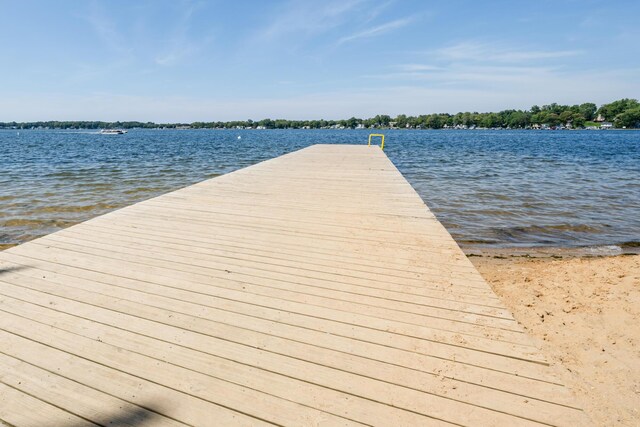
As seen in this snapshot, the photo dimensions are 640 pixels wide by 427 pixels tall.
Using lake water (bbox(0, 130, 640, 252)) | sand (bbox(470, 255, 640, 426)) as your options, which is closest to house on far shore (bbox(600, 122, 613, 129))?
lake water (bbox(0, 130, 640, 252))

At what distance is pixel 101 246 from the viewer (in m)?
3.80

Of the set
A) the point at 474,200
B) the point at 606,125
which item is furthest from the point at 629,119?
the point at 474,200

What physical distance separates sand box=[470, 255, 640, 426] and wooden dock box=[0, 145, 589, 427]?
1.22 m

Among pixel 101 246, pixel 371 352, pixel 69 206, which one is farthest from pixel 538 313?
pixel 69 206

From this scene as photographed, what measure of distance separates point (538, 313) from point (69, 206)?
11.3 m

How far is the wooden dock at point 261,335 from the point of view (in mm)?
1706

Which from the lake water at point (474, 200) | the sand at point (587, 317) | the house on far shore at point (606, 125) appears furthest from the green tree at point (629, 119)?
the sand at point (587, 317)

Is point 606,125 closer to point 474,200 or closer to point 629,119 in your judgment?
point 629,119

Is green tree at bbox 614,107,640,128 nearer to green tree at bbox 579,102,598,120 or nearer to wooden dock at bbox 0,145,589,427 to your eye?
green tree at bbox 579,102,598,120

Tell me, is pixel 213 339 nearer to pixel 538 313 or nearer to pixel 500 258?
pixel 538 313

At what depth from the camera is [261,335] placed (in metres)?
2.27

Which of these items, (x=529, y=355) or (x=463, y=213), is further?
(x=463, y=213)

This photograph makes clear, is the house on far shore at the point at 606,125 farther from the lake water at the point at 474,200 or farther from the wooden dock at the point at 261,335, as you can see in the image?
the wooden dock at the point at 261,335

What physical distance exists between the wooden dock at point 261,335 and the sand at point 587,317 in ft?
3.99
